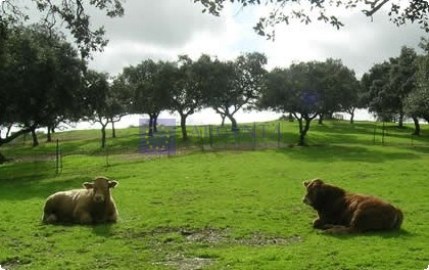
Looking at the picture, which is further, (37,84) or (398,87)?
(398,87)

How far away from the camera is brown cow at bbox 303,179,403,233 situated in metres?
14.4

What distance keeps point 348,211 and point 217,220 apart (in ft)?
13.1

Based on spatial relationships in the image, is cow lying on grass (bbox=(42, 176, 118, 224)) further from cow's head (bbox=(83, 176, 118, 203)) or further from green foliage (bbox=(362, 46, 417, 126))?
green foliage (bbox=(362, 46, 417, 126))

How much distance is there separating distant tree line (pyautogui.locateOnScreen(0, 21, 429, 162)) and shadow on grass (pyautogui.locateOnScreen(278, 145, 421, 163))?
14.6ft

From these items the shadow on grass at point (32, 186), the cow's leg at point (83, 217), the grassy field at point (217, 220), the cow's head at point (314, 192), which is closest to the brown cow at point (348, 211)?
the cow's head at point (314, 192)

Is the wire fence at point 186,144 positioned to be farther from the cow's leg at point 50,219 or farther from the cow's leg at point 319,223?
the cow's leg at point 319,223

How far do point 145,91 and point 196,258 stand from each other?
Result: 5849 cm

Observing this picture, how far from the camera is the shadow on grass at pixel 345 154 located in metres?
43.0

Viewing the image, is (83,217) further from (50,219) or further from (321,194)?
(321,194)

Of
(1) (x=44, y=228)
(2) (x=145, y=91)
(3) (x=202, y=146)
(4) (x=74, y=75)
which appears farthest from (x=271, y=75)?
(1) (x=44, y=228)

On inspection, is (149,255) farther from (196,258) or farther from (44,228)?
(44,228)

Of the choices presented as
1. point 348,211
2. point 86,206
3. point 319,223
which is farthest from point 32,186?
point 348,211

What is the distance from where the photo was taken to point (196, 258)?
12.2 m

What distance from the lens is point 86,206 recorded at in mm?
17156
